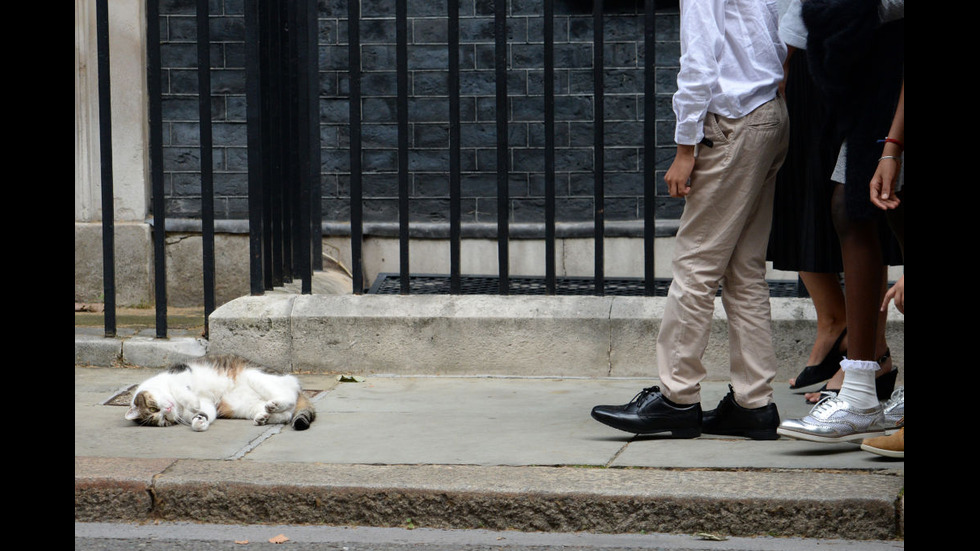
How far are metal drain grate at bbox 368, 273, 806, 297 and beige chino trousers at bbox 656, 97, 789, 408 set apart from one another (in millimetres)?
1914

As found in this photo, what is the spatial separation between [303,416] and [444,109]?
3.75 meters

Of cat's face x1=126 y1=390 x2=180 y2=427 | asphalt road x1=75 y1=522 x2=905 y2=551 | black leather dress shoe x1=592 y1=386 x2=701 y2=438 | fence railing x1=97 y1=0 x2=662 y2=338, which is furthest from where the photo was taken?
fence railing x1=97 y1=0 x2=662 y2=338

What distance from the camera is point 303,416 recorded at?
457cm

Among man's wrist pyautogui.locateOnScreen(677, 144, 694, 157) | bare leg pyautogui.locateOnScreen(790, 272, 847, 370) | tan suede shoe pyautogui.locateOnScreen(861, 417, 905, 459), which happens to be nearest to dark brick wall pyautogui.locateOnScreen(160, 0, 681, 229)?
bare leg pyautogui.locateOnScreen(790, 272, 847, 370)

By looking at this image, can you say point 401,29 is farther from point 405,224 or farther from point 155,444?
point 155,444

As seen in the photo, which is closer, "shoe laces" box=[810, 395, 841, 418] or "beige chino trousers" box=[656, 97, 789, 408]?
"shoe laces" box=[810, 395, 841, 418]

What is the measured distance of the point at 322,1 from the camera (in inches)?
309

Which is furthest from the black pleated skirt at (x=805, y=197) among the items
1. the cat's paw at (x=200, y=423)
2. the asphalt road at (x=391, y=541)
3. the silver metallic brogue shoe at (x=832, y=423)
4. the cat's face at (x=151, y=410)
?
the cat's face at (x=151, y=410)

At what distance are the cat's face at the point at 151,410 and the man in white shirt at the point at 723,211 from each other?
1.80 metres

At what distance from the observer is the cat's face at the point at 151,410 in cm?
467

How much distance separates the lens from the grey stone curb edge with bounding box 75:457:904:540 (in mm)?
3451

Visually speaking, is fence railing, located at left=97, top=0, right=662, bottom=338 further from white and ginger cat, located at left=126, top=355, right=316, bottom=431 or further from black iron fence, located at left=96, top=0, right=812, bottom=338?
white and ginger cat, located at left=126, top=355, right=316, bottom=431
